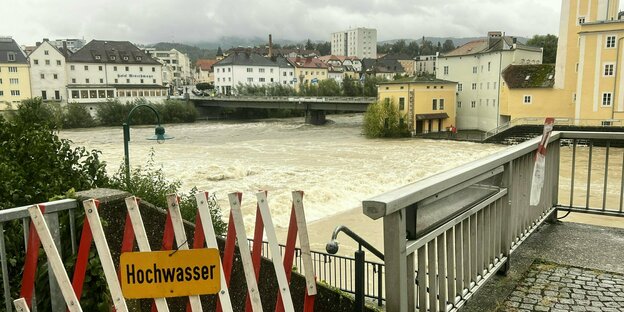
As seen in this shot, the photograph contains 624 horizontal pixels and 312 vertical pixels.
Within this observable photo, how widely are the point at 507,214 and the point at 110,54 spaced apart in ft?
348

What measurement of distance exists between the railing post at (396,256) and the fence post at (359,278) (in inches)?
17.4

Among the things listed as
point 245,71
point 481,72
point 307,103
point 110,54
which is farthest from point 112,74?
point 481,72

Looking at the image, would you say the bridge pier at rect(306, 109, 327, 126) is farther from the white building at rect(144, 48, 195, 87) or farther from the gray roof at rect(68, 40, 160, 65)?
the white building at rect(144, 48, 195, 87)

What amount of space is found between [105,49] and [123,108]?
29.7 meters

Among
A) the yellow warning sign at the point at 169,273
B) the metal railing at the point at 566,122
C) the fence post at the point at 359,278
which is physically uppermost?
the yellow warning sign at the point at 169,273

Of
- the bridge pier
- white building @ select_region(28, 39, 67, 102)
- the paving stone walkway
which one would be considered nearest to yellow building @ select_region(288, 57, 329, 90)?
the bridge pier

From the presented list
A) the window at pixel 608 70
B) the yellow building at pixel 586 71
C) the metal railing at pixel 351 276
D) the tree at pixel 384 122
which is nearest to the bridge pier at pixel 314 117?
the tree at pixel 384 122

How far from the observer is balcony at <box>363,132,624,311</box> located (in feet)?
9.72

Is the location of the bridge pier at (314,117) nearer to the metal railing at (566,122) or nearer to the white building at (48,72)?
the metal railing at (566,122)

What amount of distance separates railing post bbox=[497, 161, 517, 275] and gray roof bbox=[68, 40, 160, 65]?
101 meters

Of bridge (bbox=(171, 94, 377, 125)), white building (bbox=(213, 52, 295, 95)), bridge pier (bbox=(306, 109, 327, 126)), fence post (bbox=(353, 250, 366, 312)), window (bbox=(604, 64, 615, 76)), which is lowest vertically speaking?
bridge pier (bbox=(306, 109, 327, 126))

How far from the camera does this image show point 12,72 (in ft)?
279

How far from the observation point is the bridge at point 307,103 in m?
70.7

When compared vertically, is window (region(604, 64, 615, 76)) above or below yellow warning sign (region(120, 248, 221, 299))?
above
